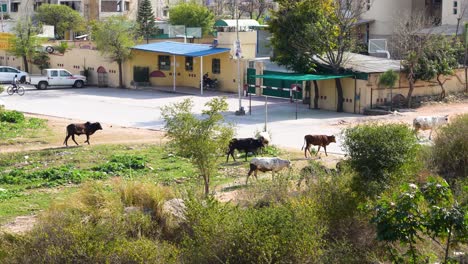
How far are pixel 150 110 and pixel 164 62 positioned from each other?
1186 cm

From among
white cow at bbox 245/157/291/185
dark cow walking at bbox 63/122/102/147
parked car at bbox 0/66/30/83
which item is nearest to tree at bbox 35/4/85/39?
parked car at bbox 0/66/30/83

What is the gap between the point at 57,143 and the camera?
3097 centimetres

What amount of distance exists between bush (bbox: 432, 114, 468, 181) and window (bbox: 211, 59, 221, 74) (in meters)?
28.4

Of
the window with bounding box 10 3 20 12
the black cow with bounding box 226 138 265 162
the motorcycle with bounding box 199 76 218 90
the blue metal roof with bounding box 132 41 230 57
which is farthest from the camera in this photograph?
the window with bounding box 10 3 20 12

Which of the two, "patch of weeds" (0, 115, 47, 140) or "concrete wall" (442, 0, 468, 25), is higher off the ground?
"concrete wall" (442, 0, 468, 25)

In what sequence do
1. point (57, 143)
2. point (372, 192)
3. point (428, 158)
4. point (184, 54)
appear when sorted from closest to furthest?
point (372, 192) → point (428, 158) → point (57, 143) → point (184, 54)

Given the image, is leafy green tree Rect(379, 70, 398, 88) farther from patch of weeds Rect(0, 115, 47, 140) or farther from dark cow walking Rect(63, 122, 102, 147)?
patch of weeds Rect(0, 115, 47, 140)

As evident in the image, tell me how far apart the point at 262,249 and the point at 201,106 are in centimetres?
2900

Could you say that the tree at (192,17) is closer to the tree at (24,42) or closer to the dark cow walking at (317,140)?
the tree at (24,42)

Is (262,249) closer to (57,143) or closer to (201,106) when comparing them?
(57,143)

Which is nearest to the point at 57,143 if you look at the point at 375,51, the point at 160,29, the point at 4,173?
the point at 4,173

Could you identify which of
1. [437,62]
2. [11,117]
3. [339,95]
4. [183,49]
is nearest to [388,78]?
[339,95]

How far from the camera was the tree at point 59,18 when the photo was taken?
76.2 metres

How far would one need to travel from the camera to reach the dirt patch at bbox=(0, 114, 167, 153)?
30.4 meters
